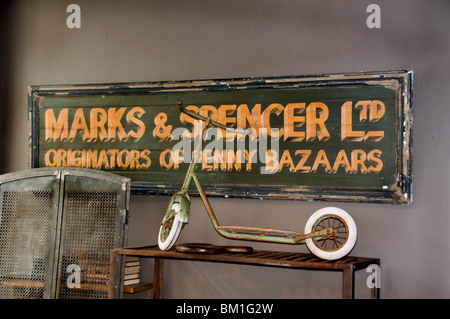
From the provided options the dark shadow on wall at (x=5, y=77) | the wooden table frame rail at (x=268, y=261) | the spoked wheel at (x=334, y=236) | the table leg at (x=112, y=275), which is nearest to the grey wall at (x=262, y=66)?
the dark shadow on wall at (x=5, y=77)

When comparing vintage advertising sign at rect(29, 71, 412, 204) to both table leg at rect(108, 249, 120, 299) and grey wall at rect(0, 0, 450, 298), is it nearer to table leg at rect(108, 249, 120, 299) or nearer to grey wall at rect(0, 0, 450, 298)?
grey wall at rect(0, 0, 450, 298)

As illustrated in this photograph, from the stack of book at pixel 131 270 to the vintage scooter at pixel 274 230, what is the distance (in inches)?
20.0

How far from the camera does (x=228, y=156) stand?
3820 millimetres

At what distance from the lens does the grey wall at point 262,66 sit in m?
3.38

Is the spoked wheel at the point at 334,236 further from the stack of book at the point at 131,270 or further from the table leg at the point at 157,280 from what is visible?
the stack of book at the point at 131,270

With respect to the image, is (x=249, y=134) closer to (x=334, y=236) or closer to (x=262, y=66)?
(x=262, y=66)

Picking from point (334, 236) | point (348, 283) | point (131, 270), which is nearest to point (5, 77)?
point (131, 270)

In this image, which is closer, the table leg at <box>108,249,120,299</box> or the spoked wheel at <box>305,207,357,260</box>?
the spoked wheel at <box>305,207,357,260</box>

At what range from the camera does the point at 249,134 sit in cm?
375

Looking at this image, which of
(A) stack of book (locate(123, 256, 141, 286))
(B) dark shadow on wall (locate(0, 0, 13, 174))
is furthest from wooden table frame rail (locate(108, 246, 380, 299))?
(B) dark shadow on wall (locate(0, 0, 13, 174))

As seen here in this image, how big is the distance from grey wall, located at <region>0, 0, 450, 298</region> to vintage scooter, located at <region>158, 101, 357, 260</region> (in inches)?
12.5

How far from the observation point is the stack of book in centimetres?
384

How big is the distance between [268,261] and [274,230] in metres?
0.26

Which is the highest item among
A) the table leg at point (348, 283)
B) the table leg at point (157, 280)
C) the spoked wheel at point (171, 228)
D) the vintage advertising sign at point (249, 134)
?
the vintage advertising sign at point (249, 134)
